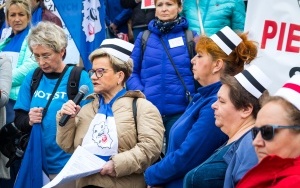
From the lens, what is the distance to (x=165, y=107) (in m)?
6.62

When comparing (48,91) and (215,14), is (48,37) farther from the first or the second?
(215,14)

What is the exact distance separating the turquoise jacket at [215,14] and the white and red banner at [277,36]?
231 centimetres

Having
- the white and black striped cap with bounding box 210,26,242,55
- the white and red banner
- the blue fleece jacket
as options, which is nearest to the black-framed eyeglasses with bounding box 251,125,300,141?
the blue fleece jacket

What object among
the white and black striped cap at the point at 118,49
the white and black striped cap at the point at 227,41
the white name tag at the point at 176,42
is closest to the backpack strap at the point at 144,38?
the white name tag at the point at 176,42

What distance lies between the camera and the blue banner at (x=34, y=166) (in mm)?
5590

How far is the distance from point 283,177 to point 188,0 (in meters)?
4.52

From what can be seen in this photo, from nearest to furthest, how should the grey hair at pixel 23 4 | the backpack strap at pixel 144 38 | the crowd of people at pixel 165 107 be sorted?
the crowd of people at pixel 165 107, the backpack strap at pixel 144 38, the grey hair at pixel 23 4

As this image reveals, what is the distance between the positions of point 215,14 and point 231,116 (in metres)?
3.35

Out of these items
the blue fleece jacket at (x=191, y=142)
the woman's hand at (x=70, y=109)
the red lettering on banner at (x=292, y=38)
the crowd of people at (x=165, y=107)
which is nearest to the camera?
the crowd of people at (x=165, y=107)

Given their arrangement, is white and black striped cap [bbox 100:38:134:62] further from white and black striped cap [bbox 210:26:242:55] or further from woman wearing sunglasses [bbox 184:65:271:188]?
woman wearing sunglasses [bbox 184:65:271:188]

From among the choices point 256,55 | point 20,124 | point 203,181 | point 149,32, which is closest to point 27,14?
point 149,32

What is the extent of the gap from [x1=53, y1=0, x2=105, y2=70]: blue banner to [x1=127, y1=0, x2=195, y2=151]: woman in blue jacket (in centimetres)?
48

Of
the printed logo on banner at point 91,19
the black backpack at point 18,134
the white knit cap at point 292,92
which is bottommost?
the black backpack at point 18,134

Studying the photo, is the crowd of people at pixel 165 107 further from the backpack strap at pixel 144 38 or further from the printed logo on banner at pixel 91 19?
the printed logo on banner at pixel 91 19
